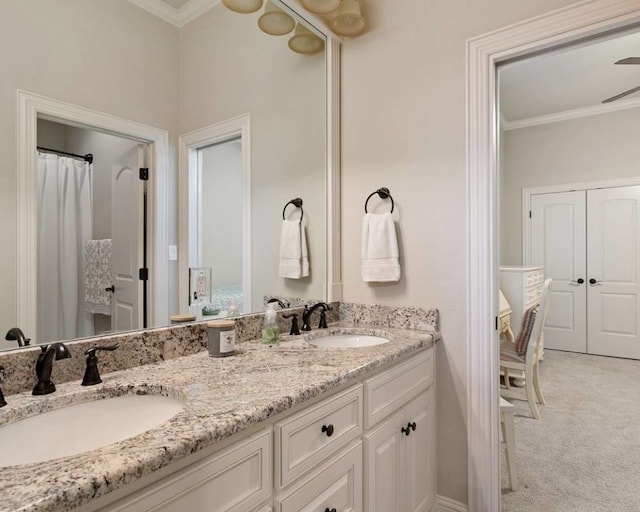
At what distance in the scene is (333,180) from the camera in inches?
81.3

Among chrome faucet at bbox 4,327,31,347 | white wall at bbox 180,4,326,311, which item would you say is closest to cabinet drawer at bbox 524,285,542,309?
white wall at bbox 180,4,326,311

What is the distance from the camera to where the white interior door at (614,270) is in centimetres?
438

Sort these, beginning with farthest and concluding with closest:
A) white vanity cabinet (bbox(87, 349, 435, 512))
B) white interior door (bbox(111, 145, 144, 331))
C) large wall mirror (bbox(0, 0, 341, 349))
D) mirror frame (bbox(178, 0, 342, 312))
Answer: mirror frame (bbox(178, 0, 342, 312))
white interior door (bbox(111, 145, 144, 331))
large wall mirror (bbox(0, 0, 341, 349))
white vanity cabinet (bbox(87, 349, 435, 512))

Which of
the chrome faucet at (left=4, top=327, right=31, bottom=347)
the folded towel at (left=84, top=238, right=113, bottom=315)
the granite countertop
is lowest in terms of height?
the granite countertop

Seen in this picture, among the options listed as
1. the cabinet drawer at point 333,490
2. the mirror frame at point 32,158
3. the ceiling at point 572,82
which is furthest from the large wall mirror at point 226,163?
the ceiling at point 572,82

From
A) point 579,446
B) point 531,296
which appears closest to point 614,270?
point 531,296

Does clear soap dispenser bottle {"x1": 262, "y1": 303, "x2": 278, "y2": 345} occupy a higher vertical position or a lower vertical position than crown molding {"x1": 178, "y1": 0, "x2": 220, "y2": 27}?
lower

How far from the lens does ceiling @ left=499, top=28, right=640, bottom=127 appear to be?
3.27 meters

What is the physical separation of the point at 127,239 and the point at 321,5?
1.44 m

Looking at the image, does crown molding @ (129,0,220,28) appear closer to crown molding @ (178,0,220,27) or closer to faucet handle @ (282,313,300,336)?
crown molding @ (178,0,220,27)

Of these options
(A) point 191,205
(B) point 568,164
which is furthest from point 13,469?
(B) point 568,164

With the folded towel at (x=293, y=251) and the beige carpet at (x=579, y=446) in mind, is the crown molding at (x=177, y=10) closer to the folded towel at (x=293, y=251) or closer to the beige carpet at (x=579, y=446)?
the folded towel at (x=293, y=251)

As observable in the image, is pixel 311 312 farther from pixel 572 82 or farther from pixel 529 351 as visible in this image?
pixel 572 82

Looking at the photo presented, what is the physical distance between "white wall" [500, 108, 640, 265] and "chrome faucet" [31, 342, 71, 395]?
534 centimetres
